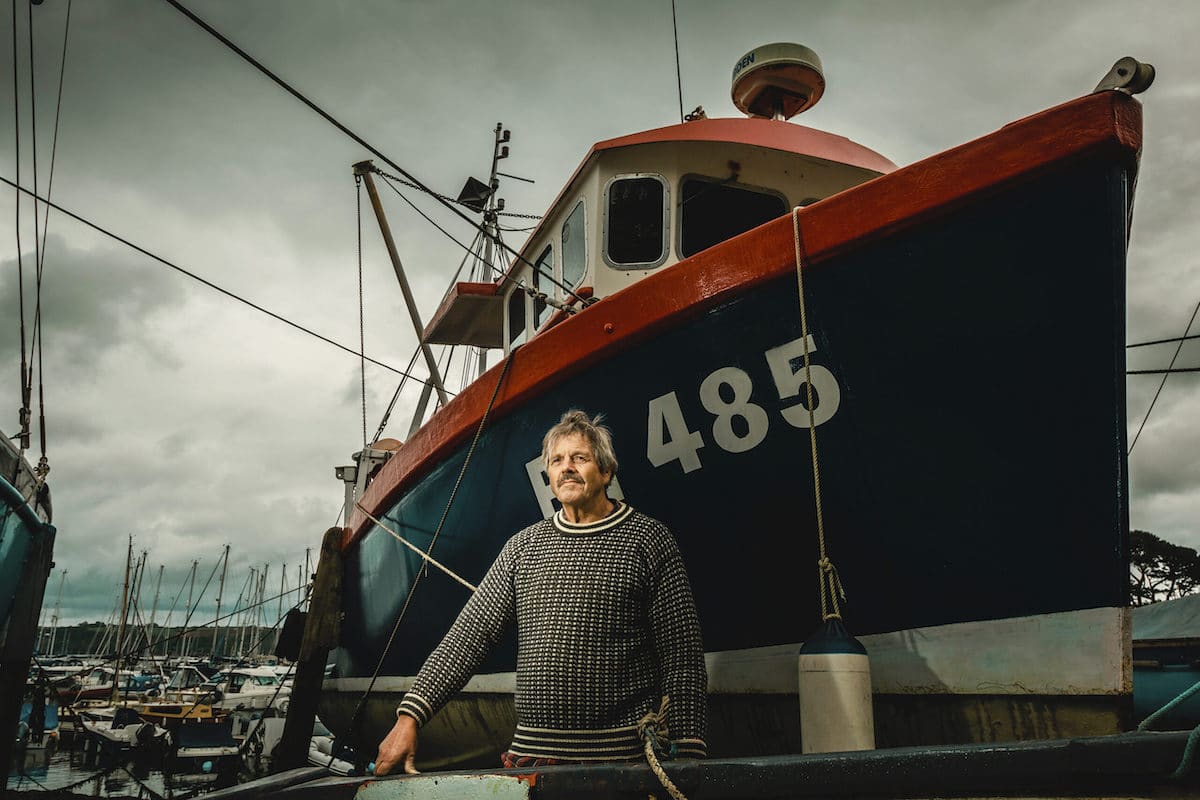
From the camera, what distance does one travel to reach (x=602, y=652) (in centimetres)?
208

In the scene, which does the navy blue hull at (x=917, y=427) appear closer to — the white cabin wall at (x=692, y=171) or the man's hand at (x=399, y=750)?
the white cabin wall at (x=692, y=171)

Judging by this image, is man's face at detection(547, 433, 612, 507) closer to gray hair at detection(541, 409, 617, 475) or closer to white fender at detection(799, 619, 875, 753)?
gray hair at detection(541, 409, 617, 475)

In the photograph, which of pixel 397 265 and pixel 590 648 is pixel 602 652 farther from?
pixel 397 265

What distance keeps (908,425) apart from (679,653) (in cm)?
137

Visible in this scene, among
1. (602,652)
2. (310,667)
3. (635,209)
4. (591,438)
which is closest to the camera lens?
(602,652)

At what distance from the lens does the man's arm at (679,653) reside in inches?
79.0

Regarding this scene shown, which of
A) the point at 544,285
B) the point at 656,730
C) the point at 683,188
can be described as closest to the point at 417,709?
the point at 656,730

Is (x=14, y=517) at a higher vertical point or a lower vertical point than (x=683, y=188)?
lower

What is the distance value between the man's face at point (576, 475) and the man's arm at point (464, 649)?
0.24 m

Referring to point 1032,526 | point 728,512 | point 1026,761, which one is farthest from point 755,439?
point 1026,761

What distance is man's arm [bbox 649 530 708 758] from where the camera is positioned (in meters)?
2.01

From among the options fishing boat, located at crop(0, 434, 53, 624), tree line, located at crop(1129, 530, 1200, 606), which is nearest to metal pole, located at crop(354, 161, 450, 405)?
fishing boat, located at crop(0, 434, 53, 624)

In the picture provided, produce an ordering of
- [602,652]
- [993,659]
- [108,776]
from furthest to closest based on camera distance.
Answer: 1. [108,776]
2. [993,659]
3. [602,652]

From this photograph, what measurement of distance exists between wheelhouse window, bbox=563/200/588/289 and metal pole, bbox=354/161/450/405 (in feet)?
4.36
